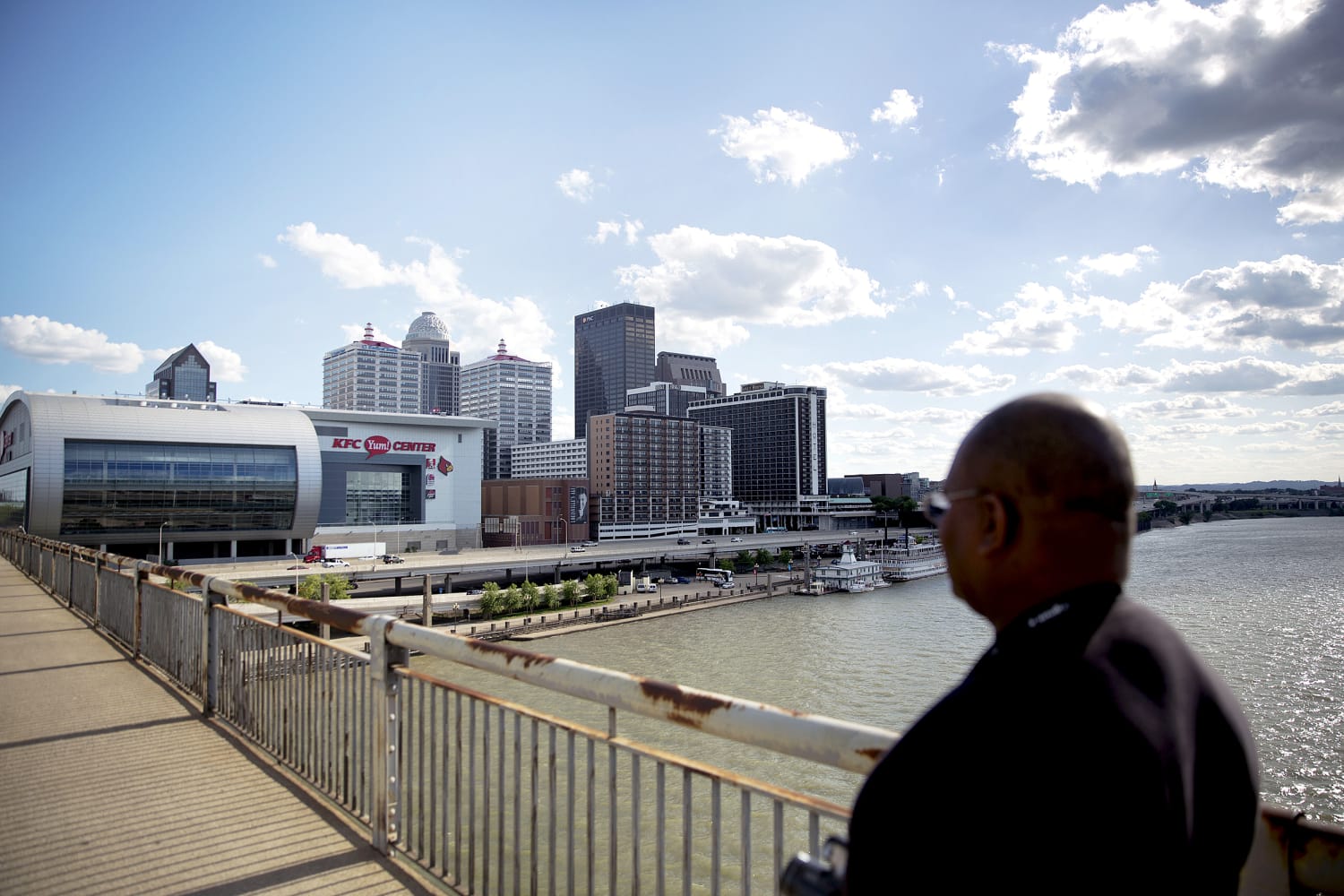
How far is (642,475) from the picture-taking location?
97.5m

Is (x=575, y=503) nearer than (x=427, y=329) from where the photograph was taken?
Yes

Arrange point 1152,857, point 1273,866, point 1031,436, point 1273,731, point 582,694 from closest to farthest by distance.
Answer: point 1152,857, point 1031,436, point 1273,866, point 582,694, point 1273,731

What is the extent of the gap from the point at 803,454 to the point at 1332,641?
309 feet

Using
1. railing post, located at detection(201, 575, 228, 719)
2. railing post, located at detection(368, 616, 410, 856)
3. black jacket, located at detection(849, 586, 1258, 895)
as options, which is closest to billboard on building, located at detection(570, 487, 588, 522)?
railing post, located at detection(201, 575, 228, 719)

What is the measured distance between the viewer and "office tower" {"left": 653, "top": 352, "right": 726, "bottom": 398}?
18212 centimetres

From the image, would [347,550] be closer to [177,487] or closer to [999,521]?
[177,487]

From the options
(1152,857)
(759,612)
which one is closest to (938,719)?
(1152,857)

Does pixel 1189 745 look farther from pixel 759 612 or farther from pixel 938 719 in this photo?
pixel 759 612

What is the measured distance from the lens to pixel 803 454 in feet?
424

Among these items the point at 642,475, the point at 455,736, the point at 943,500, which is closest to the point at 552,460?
the point at 642,475

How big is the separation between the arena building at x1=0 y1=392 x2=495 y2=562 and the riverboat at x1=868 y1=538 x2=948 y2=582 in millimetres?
44722

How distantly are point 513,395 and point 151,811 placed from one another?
164235 mm

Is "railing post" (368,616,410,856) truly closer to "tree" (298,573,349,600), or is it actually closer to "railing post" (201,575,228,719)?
"railing post" (201,575,228,719)

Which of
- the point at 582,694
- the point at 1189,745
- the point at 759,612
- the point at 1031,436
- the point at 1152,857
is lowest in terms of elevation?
the point at 759,612
